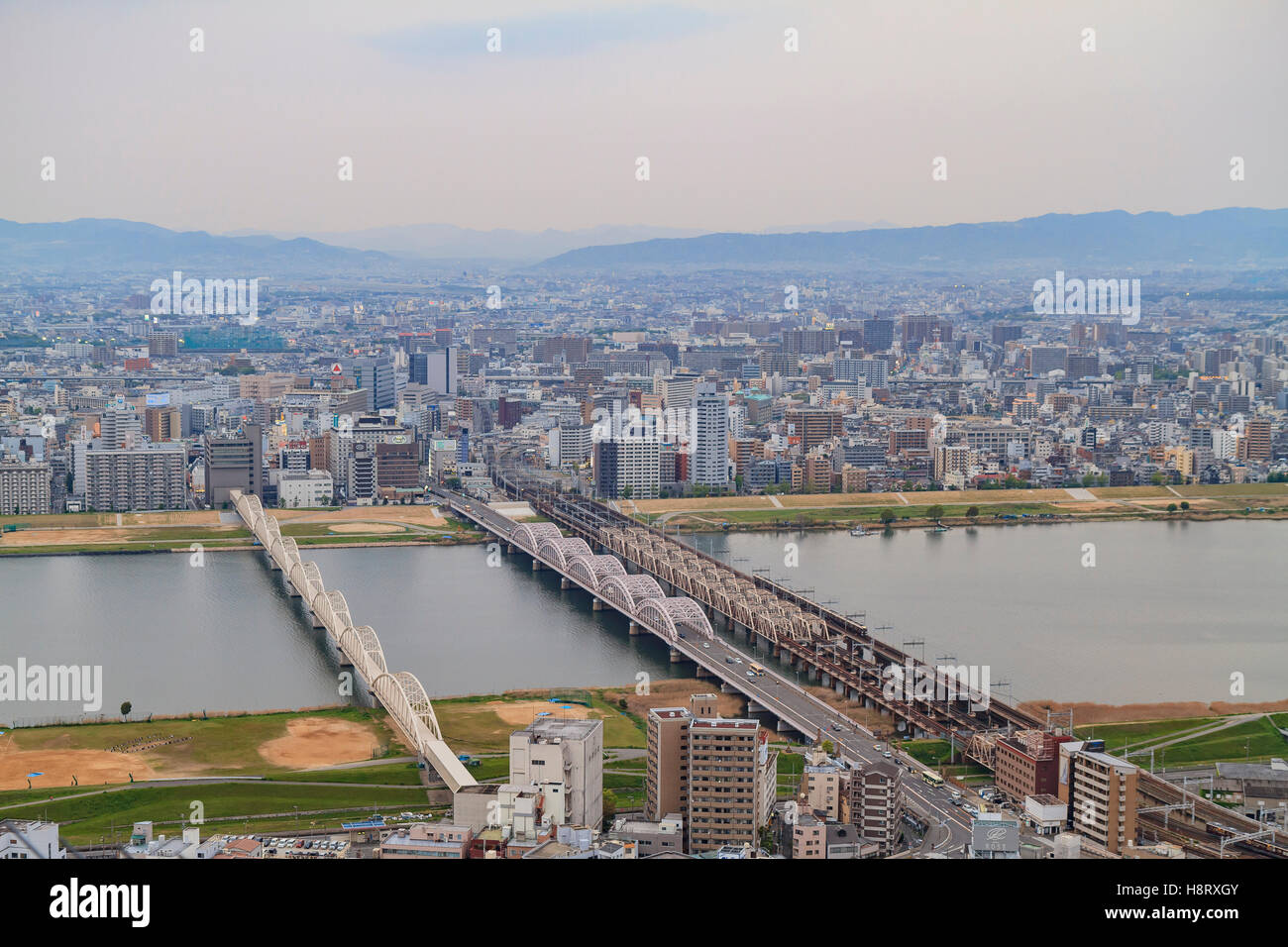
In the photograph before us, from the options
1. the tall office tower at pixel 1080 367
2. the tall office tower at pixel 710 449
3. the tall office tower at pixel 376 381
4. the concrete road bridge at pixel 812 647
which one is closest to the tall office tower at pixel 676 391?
the tall office tower at pixel 710 449

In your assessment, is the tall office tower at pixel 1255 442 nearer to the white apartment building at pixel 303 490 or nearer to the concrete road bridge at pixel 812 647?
the concrete road bridge at pixel 812 647

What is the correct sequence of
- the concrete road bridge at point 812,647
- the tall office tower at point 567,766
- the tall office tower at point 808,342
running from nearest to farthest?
the tall office tower at point 567,766 < the concrete road bridge at point 812,647 < the tall office tower at point 808,342

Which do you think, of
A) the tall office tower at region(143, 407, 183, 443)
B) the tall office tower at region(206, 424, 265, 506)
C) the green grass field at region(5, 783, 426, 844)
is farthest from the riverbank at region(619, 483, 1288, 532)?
the green grass field at region(5, 783, 426, 844)

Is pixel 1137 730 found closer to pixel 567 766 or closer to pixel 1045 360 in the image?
pixel 567 766

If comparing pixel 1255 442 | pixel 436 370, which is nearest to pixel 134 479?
pixel 436 370

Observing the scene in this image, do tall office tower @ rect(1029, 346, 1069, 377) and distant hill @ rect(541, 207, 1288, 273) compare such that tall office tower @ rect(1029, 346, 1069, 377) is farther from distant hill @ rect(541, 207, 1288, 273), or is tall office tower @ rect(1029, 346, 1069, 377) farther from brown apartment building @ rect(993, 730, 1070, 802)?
brown apartment building @ rect(993, 730, 1070, 802)
